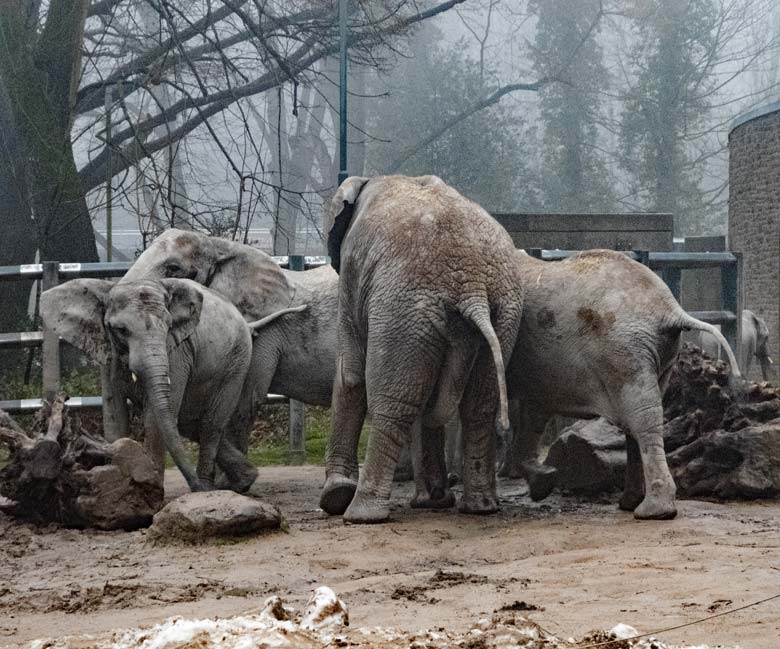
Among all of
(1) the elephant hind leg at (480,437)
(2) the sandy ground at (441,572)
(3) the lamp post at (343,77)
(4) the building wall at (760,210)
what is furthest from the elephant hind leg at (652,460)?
(4) the building wall at (760,210)

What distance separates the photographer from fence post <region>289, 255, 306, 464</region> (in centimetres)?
1170

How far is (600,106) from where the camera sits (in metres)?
52.8

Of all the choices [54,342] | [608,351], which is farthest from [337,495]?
[54,342]

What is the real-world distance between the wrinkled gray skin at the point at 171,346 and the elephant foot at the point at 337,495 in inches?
34.6

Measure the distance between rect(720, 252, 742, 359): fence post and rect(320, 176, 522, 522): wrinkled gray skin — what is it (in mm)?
6188

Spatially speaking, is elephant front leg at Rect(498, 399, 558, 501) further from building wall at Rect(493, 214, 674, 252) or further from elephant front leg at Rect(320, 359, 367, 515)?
building wall at Rect(493, 214, 674, 252)

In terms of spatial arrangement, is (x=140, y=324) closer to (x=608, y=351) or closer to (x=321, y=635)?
(x=608, y=351)

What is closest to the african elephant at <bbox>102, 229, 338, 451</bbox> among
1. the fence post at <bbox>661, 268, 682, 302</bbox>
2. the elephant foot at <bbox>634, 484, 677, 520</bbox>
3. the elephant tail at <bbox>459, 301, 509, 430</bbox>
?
the elephant tail at <bbox>459, 301, 509, 430</bbox>

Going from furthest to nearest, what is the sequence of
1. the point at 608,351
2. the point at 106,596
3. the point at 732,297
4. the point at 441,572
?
the point at 732,297, the point at 608,351, the point at 441,572, the point at 106,596

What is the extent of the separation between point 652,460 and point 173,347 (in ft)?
9.93

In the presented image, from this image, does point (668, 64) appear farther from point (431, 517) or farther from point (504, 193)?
point (431, 517)

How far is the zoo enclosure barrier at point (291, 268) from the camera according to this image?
11117mm

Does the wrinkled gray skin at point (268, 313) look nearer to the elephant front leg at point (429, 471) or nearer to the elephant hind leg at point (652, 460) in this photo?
the elephant front leg at point (429, 471)

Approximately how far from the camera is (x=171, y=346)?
813 centimetres
